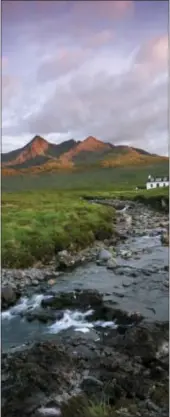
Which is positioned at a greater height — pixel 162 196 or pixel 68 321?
pixel 162 196

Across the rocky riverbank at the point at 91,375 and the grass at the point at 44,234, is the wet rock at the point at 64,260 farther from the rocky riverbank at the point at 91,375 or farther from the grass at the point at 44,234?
the rocky riverbank at the point at 91,375

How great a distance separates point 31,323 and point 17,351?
2.04 m

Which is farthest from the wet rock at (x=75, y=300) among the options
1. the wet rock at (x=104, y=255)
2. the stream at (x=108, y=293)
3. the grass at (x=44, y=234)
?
the wet rock at (x=104, y=255)

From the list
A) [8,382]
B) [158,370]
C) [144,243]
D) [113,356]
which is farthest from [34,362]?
[144,243]

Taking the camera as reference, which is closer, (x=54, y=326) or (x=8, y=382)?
(x=8, y=382)

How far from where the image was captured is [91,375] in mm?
6531

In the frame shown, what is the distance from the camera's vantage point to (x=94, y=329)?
902 centimetres

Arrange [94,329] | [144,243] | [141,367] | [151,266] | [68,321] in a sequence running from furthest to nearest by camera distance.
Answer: [144,243]
[151,266]
[68,321]
[94,329]
[141,367]

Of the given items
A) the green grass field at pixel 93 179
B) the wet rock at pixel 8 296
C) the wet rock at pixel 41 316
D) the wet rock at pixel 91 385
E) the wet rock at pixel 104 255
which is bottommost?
the wet rock at pixel 41 316

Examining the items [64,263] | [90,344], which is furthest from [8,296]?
[64,263]

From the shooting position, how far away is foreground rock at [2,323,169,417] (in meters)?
5.36

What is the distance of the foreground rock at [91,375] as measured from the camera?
5.36 meters

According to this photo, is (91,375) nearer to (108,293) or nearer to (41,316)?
(41,316)

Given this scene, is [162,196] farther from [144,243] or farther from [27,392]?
[27,392]
